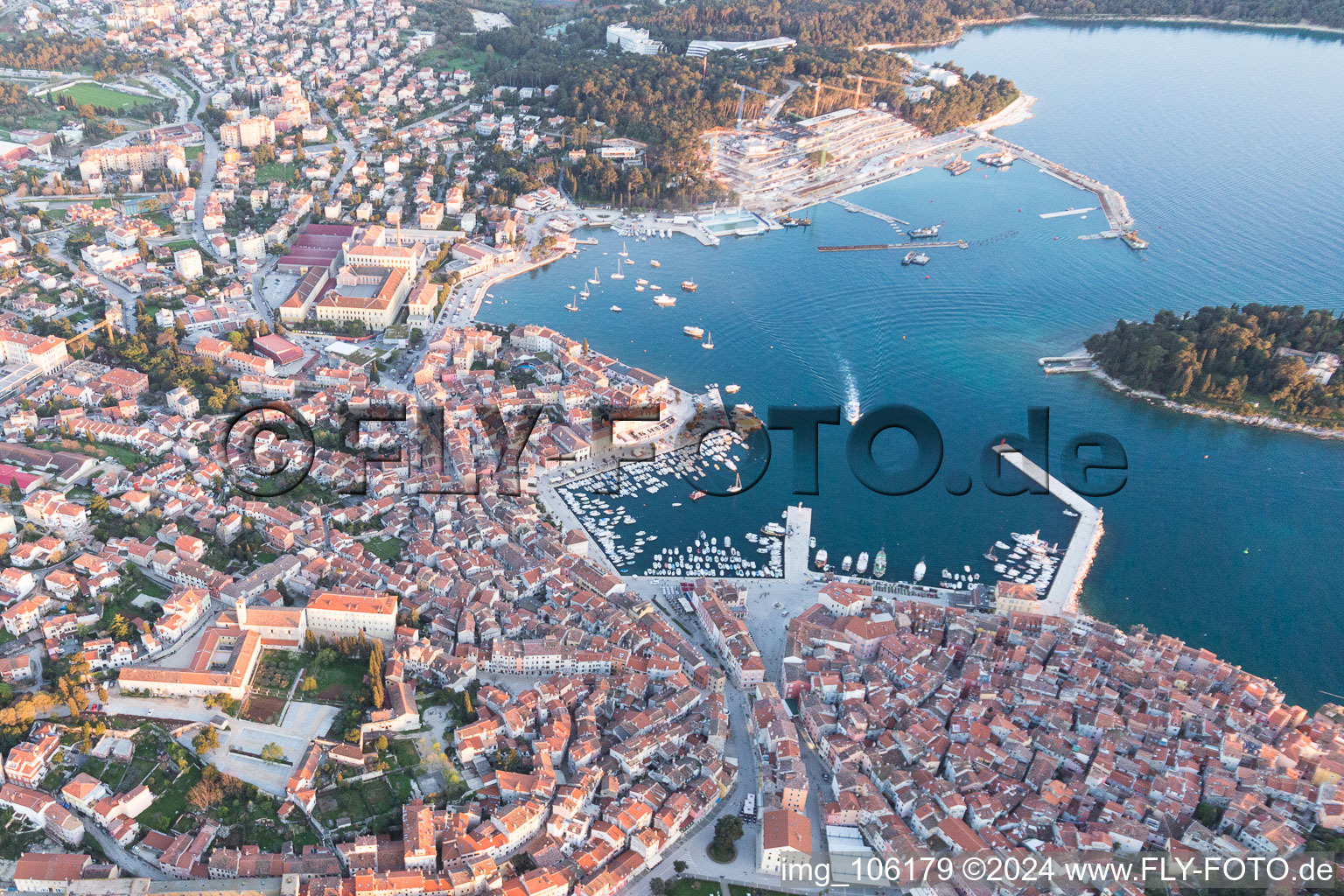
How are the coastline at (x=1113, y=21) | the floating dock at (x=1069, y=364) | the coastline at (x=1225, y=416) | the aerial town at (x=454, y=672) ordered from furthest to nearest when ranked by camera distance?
the coastline at (x=1113, y=21)
the floating dock at (x=1069, y=364)
the coastline at (x=1225, y=416)
the aerial town at (x=454, y=672)

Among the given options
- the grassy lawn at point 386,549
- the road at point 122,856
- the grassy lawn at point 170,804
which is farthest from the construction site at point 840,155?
the road at point 122,856

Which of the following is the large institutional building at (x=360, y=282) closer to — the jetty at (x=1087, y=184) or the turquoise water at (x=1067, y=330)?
the turquoise water at (x=1067, y=330)

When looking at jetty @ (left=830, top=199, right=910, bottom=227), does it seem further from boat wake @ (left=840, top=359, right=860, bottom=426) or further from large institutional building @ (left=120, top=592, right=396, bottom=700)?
large institutional building @ (left=120, top=592, right=396, bottom=700)

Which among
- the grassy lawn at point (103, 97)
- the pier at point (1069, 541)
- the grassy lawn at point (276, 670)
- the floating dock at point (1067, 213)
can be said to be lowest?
the pier at point (1069, 541)

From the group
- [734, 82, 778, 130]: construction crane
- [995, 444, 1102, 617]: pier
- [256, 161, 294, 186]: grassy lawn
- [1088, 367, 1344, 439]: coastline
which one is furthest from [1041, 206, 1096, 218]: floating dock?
[256, 161, 294, 186]: grassy lawn

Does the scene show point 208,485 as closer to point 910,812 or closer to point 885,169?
point 910,812

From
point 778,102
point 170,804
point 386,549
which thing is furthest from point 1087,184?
point 170,804

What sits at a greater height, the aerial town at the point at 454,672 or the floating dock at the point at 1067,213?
the floating dock at the point at 1067,213
